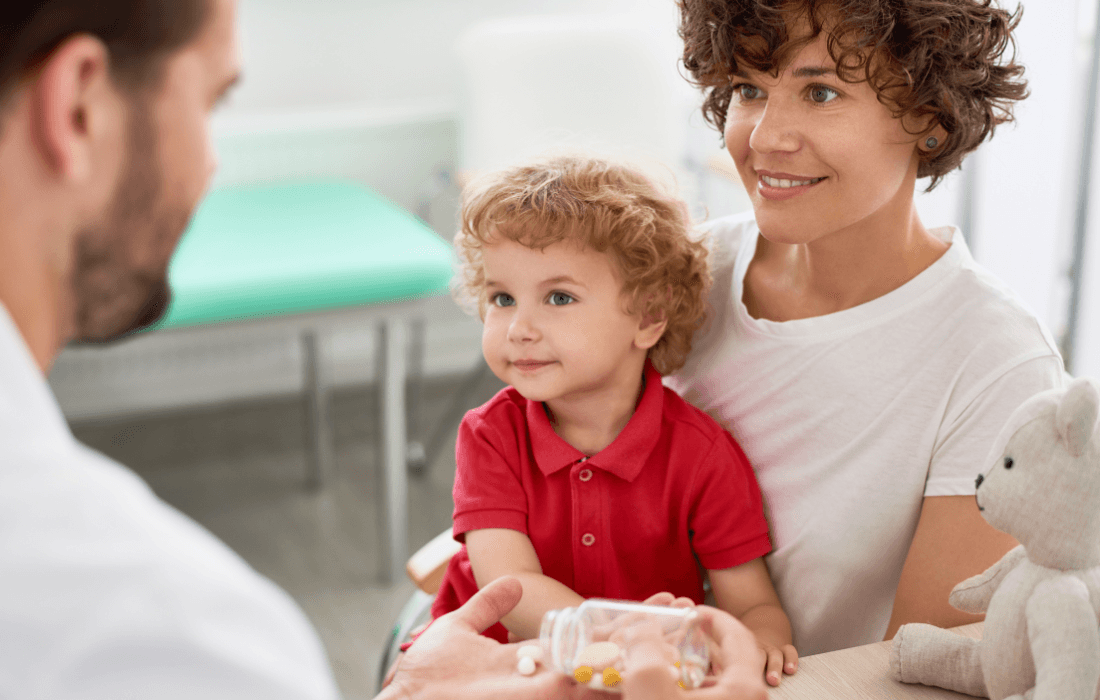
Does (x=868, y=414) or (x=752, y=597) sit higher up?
(x=868, y=414)

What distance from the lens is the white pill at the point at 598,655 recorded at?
78 cm

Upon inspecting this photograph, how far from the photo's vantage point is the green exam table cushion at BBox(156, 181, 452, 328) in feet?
6.57

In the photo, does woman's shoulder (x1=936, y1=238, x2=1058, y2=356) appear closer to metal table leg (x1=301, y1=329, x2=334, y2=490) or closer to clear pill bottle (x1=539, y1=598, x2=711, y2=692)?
clear pill bottle (x1=539, y1=598, x2=711, y2=692)

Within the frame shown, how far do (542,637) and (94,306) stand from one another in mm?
474

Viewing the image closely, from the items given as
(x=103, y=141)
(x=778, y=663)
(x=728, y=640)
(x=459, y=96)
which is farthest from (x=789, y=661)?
(x=459, y=96)

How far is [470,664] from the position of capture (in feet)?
2.82

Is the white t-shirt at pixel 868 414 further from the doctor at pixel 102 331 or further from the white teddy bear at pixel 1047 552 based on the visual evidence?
the doctor at pixel 102 331

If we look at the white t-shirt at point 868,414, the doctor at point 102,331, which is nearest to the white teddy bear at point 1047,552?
the white t-shirt at point 868,414

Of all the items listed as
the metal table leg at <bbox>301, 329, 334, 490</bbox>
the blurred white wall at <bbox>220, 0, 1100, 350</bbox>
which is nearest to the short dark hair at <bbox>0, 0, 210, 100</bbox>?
the metal table leg at <bbox>301, 329, 334, 490</bbox>

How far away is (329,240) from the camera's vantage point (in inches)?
88.2

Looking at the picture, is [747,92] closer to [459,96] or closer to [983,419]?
[983,419]

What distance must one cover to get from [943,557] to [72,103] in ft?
2.81

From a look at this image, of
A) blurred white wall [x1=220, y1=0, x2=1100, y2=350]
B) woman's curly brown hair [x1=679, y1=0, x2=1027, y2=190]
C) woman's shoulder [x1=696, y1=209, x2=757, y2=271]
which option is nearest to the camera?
woman's curly brown hair [x1=679, y1=0, x2=1027, y2=190]

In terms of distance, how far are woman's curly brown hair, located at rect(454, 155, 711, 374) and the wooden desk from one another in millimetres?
423
